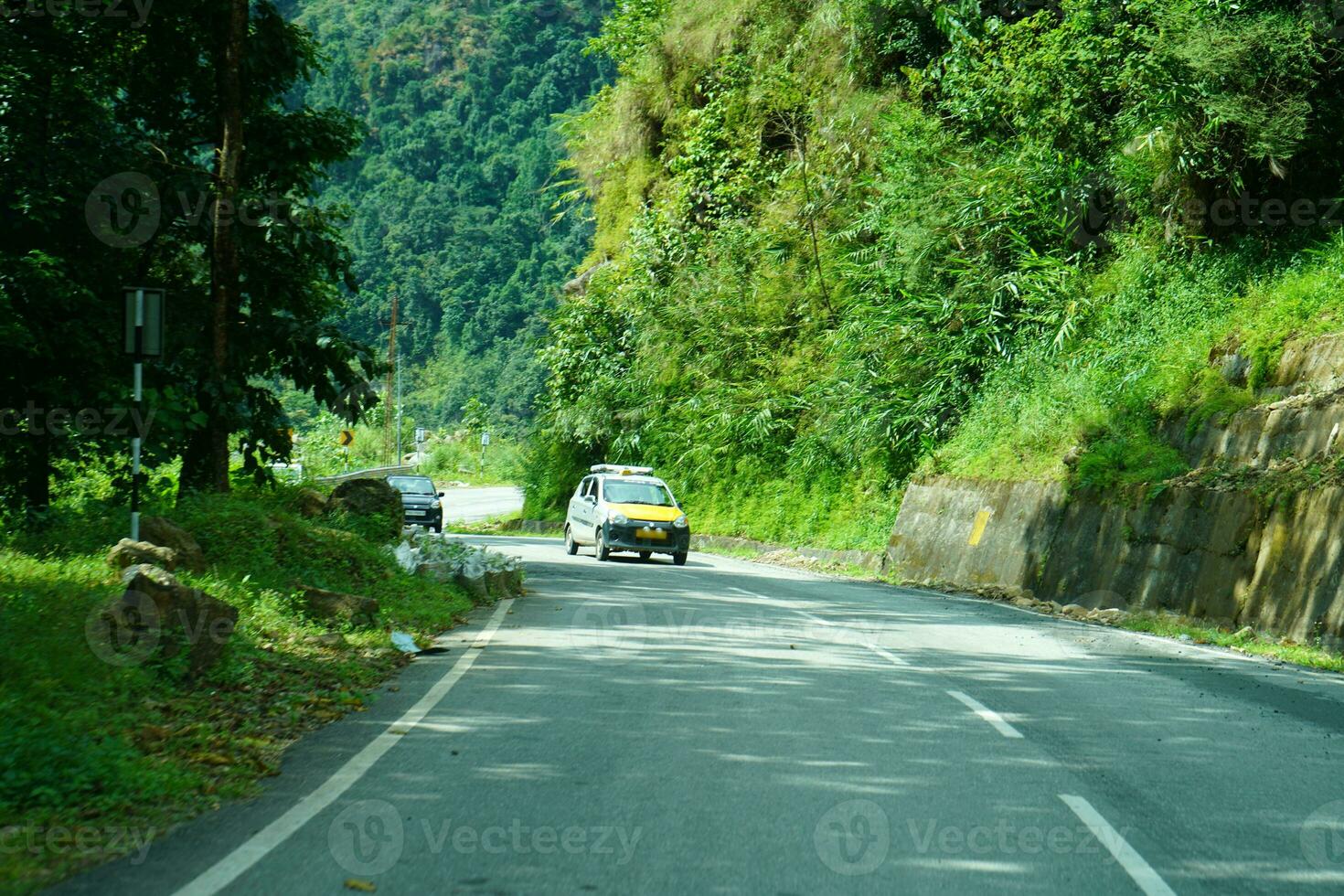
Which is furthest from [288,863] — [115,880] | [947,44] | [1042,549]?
[947,44]

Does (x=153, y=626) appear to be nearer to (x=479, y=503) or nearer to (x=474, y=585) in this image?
(x=474, y=585)

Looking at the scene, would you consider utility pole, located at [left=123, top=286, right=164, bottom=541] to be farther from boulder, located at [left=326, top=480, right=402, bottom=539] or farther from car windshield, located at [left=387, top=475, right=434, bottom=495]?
car windshield, located at [left=387, top=475, right=434, bottom=495]

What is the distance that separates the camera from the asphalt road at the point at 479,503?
58.3 m

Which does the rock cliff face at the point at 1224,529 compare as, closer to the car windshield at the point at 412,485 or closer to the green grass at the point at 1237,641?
the green grass at the point at 1237,641

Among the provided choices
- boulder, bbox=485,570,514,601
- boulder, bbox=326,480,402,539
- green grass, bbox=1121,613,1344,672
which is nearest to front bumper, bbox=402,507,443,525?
boulder, bbox=326,480,402,539

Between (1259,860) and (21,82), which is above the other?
(21,82)

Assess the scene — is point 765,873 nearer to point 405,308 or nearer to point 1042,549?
point 1042,549

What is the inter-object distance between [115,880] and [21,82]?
485 inches

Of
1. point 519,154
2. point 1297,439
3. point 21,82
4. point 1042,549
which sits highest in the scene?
point 519,154

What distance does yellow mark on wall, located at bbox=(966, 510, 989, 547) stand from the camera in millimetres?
23484

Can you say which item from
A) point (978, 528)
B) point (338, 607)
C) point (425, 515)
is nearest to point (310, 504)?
point (338, 607)

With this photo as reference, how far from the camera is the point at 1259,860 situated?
5719 millimetres

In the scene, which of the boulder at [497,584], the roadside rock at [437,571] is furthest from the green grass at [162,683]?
the boulder at [497,584]

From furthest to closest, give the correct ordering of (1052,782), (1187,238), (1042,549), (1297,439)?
(1187,238) → (1042,549) → (1297,439) → (1052,782)
